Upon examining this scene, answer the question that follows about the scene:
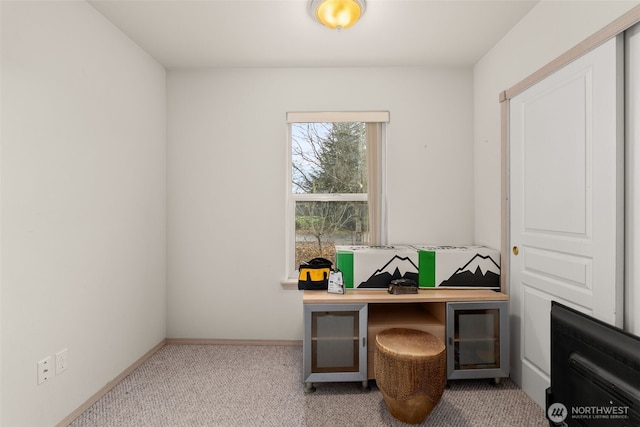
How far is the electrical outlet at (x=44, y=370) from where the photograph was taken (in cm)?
165

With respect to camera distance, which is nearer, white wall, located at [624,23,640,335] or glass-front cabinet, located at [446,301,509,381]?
white wall, located at [624,23,640,335]

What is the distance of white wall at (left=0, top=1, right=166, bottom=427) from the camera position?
1.53 m

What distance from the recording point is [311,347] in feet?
7.09

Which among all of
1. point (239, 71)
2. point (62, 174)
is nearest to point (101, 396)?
point (62, 174)

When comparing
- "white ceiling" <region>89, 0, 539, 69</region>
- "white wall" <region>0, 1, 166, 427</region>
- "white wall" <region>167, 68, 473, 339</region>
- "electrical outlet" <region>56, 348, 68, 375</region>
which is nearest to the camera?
"white wall" <region>0, 1, 166, 427</region>

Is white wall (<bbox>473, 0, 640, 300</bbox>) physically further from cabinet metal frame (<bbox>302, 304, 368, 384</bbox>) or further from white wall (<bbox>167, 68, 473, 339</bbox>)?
cabinet metal frame (<bbox>302, 304, 368, 384</bbox>)

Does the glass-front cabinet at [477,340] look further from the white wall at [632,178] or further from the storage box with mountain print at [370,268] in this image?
the white wall at [632,178]

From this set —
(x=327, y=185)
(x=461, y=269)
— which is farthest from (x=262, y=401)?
(x=327, y=185)

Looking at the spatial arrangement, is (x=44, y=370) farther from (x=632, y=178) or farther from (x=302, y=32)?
(x=632, y=178)

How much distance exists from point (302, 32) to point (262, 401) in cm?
263

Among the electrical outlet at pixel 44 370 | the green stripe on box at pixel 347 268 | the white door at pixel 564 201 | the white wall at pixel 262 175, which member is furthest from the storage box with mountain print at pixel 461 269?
the electrical outlet at pixel 44 370

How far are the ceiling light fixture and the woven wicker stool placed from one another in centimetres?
209

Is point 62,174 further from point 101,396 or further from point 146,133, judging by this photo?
point 101,396

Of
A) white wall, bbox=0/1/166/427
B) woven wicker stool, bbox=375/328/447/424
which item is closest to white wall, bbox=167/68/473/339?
white wall, bbox=0/1/166/427
